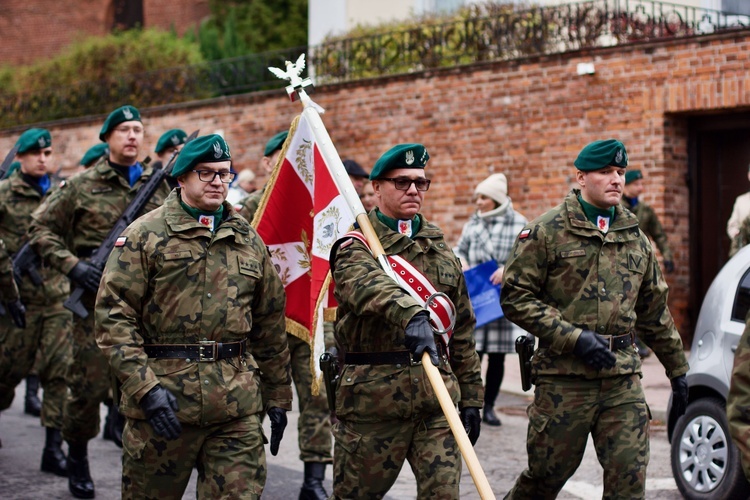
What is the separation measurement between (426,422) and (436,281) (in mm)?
641

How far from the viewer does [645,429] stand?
5754mm

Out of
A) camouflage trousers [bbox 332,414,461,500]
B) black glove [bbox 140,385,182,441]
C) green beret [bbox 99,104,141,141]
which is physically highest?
green beret [bbox 99,104,141,141]

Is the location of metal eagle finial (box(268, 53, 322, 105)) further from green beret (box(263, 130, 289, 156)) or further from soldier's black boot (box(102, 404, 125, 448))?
soldier's black boot (box(102, 404, 125, 448))

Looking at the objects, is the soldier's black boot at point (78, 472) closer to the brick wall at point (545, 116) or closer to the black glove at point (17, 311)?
the black glove at point (17, 311)

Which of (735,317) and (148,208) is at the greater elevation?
(148,208)

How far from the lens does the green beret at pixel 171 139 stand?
939 cm

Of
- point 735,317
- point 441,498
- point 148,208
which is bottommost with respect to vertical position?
point 441,498

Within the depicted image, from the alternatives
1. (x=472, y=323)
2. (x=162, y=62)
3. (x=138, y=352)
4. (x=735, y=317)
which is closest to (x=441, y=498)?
(x=472, y=323)

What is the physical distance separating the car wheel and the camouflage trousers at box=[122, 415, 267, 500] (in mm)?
2935

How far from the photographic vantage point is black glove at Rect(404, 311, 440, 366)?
199 inches

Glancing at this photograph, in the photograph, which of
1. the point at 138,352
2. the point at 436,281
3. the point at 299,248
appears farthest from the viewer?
the point at 299,248

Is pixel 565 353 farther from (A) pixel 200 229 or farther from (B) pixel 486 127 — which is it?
(B) pixel 486 127

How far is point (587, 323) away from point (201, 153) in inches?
77.8

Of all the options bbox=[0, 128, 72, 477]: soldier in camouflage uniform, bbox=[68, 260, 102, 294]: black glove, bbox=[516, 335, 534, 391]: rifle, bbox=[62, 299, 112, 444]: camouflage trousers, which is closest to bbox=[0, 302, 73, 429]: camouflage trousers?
bbox=[0, 128, 72, 477]: soldier in camouflage uniform
